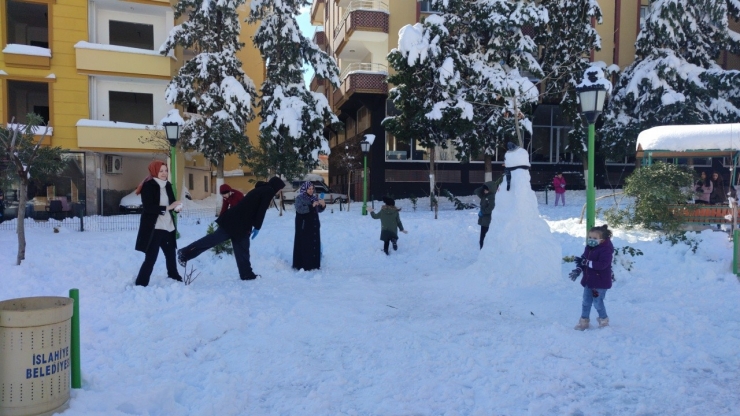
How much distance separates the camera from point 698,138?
13133 millimetres

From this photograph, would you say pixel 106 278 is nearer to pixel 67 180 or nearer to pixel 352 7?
pixel 67 180

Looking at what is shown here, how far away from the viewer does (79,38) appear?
21125 mm

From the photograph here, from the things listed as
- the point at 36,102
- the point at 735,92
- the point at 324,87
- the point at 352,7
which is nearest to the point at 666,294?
the point at 735,92

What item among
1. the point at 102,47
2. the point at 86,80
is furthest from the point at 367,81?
the point at 86,80

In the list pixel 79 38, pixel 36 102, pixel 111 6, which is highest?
pixel 111 6

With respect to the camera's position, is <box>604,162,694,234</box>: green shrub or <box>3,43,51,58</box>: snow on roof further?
<box>3,43,51,58</box>: snow on roof

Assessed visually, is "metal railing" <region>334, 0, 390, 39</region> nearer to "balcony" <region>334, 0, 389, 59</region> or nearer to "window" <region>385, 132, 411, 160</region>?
"balcony" <region>334, 0, 389, 59</region>

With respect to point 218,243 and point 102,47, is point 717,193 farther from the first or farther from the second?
point 102,47

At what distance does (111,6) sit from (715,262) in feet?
77.1

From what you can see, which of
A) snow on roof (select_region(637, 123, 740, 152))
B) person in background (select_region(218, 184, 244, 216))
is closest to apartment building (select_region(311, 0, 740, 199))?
snow on roof (select_region(637, 123, 740, 152))

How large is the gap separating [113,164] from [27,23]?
7622 millimetres

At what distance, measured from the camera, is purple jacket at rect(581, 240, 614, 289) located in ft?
18.5

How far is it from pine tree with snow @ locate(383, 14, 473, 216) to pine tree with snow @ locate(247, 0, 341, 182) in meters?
2.94

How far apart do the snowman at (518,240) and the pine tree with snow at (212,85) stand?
1242cm
